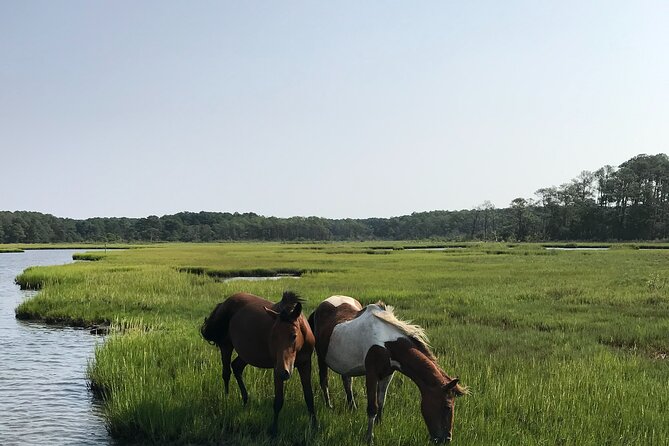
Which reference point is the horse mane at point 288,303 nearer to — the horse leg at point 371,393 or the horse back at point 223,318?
the horse leg at point 371,393

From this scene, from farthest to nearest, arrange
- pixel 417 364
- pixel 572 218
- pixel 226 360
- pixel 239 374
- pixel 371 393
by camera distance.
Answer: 1. pixel 572 218
2. pixel 226 360
3. pixel 239 374
4. pixel 371 393
5. pixel 417 364

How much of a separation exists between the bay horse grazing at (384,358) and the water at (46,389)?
4.25 m

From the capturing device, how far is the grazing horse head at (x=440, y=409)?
6.38m

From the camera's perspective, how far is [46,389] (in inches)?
464

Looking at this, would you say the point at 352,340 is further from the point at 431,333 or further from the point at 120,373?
the point at 431,333

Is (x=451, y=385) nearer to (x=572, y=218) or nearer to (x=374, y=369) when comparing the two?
(x=374, y=369)

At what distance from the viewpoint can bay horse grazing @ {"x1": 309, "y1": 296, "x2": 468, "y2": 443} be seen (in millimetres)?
6457

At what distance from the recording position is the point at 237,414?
862 cm

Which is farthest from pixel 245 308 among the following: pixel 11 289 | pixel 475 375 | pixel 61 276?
pixel 11 289

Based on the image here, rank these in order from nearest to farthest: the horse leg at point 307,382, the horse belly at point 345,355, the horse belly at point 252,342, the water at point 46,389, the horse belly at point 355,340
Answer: the horse belly at point 355,340
the horse belly at point 345,355
the horse leg at point 307,382
the horse belly at point 252,342
the water at point 46,389

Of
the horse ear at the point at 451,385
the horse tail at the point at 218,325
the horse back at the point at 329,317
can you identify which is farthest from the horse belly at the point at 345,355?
the horse tail at the point at 218,325

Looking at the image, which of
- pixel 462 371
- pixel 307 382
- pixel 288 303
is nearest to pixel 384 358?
pixel 307 382

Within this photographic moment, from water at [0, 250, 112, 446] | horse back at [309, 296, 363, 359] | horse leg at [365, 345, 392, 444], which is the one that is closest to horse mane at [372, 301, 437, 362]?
horse leg at [365, 345, 392, 444]

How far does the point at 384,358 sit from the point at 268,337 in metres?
1.78
